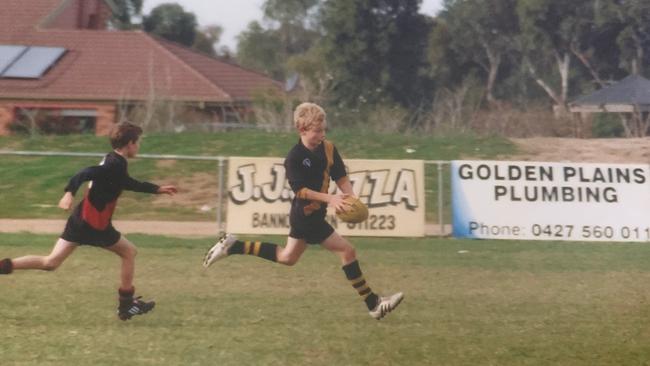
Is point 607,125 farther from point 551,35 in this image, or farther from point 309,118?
point 309,118

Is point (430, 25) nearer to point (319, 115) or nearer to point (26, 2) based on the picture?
point (26, 2)

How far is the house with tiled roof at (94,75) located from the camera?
3575cm

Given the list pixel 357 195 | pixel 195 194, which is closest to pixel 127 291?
pixel 357 195

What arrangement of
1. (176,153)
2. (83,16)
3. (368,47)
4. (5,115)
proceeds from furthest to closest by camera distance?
1. (83,16)
2. (368,47)
3. (5,115)
4. (176,153)

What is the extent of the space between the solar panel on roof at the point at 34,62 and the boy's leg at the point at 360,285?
97.3ft

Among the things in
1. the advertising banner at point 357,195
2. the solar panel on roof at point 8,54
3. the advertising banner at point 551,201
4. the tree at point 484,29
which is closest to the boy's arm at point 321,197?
the advertising banner at point 357,195

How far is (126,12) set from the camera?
58.1 metres

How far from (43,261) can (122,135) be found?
1.21 meters

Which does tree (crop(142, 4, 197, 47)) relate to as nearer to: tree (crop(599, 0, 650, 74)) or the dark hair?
tree (crop(599, 0, 650, 74))

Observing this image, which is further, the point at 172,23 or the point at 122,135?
the point at 172,23

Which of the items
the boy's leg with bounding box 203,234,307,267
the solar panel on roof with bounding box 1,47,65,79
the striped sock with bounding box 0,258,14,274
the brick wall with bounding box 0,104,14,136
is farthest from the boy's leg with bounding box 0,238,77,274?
the solar panel on roof with bounding box 1,47,65,79

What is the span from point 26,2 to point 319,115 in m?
37.4

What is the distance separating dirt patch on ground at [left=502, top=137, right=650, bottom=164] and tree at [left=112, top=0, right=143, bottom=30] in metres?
34.9

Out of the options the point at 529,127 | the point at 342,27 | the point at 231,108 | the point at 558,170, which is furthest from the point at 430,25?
the point at 558,170
